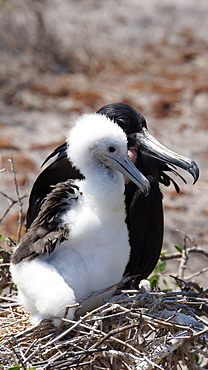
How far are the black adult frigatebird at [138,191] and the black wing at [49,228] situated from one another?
0.43 metres

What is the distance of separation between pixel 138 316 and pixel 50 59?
5790mm

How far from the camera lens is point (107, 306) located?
293 centimetres

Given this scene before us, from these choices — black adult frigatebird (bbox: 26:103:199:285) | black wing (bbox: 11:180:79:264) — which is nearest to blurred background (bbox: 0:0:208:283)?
black adult frigatebird (bbox: 26:103:199:285)

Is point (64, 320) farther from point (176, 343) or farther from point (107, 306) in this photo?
point (176, 343)

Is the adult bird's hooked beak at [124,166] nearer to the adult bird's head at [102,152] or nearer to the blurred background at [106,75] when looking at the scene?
the adult bird's head at [102,152]

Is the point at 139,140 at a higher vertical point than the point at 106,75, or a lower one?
A: lower

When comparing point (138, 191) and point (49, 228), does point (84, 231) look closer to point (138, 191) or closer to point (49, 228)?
point (49, 228)

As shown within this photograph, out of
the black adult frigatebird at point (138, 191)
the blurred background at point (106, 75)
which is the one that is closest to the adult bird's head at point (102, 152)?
the black adult frigatebird at point (138, 191)

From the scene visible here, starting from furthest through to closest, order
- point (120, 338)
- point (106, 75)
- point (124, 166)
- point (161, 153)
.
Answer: point (106, 75), point (161, 153), point (124, 166), point (120, 338)

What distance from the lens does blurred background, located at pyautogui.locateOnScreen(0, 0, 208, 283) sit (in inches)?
258

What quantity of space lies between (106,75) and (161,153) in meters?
4.79

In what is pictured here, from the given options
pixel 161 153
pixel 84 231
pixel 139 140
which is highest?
pixel 139 140

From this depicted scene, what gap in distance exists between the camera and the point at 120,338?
301 centimetres

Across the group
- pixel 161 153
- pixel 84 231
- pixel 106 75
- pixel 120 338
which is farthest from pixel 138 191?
pixel 106 75
